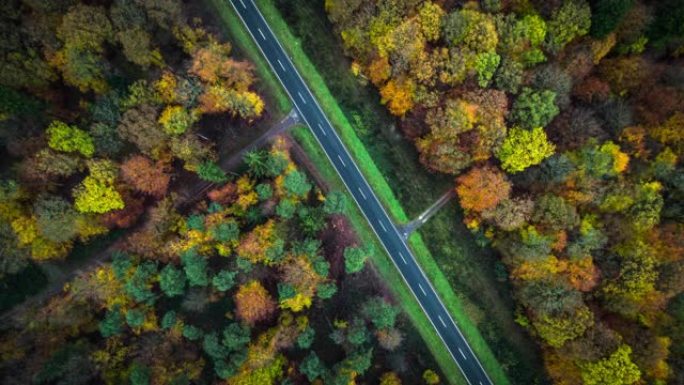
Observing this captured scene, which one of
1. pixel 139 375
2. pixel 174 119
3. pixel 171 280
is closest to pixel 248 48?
pixel 174 119

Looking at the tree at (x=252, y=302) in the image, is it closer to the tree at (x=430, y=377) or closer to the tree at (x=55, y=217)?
the tree at (x=55, y=217)

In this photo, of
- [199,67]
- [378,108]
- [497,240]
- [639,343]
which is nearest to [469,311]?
[497,240]

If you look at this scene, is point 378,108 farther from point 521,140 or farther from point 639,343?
point 639,343

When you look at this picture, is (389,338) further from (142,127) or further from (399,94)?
(142,127)

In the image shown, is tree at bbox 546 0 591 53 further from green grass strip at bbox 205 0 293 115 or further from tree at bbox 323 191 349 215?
green grass strip at bbox 205 0 293 115

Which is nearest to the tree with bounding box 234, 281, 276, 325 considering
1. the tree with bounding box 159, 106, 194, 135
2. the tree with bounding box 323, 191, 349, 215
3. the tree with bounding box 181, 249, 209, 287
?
the tree with bounding box 181, 249, 209, 287

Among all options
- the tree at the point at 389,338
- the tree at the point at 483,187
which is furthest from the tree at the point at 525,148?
the tree at the point at 389,338
